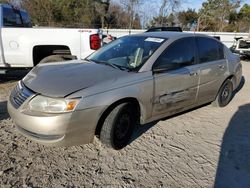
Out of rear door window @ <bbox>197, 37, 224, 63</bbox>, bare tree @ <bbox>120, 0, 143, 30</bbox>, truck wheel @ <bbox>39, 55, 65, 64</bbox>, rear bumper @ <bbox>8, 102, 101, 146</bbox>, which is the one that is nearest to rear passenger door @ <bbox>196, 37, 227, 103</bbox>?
rear door window @ <bbox>197, 37, 224, 63</bbox>

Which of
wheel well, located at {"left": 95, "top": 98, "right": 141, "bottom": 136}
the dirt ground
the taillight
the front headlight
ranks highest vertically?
the taillight

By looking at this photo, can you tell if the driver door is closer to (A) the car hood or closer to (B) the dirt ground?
(B) the dirt ground

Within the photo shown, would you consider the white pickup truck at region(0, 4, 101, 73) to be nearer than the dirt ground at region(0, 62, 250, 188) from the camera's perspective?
No

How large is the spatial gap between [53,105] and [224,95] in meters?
3.95

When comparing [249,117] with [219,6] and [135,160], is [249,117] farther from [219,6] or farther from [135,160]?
[219,6]

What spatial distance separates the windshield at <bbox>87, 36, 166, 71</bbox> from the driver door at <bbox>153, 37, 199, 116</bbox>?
9.1 inches

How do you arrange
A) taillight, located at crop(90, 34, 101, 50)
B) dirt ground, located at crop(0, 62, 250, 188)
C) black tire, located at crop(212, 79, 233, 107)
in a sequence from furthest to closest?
taillight, located at crop(90, 34, 101, 50), black tire, located at crop(212, 79, 233, 107), dirt ground, located at crop(0, 62, 250, 188)

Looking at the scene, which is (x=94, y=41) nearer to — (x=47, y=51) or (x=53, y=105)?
(x=47, y=51)

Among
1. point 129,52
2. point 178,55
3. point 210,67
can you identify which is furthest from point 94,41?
point 210,67

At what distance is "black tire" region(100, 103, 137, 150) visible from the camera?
339 centimetres

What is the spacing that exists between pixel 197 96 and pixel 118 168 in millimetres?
2187

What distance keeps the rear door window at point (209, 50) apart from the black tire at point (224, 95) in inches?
25.2

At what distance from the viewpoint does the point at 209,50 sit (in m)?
4.98

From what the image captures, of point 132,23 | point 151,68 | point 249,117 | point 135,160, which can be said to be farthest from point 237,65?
point 132,23
